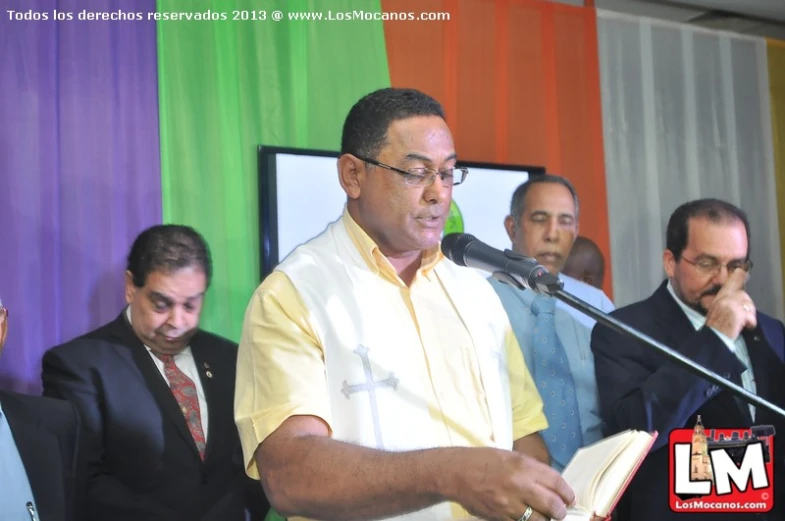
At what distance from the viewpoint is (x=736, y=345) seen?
252 centimetres

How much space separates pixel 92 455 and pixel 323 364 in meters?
1.31

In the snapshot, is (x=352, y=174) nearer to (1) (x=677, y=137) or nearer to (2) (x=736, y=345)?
(2) (x=736, y=345)

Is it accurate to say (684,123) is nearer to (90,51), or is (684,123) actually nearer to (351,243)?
(90,51)

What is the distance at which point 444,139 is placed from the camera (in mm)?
1799

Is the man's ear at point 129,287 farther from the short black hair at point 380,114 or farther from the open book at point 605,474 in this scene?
the open book at point 605,474

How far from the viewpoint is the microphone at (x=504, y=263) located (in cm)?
149

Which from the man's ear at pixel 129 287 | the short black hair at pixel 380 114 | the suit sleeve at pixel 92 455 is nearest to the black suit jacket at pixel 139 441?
the suit sleeve at pixel 92 455

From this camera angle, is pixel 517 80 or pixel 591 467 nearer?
pixel 591 467

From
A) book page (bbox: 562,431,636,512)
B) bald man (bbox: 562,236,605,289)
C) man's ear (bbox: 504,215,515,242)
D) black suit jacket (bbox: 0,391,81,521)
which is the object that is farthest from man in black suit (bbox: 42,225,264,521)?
bald man (bbox: 562,236,605,289)

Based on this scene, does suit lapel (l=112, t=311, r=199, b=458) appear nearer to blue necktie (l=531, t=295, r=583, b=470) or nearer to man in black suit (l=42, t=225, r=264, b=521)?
man in black suit (l=42, t=225, r=264, b=521)

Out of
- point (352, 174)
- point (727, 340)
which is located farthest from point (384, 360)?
point (727, 340)

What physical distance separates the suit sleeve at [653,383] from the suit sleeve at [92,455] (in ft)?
4.16

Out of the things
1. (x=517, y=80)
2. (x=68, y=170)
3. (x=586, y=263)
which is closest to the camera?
(x=68, y=170)

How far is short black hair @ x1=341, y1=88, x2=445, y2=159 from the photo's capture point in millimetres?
1819
